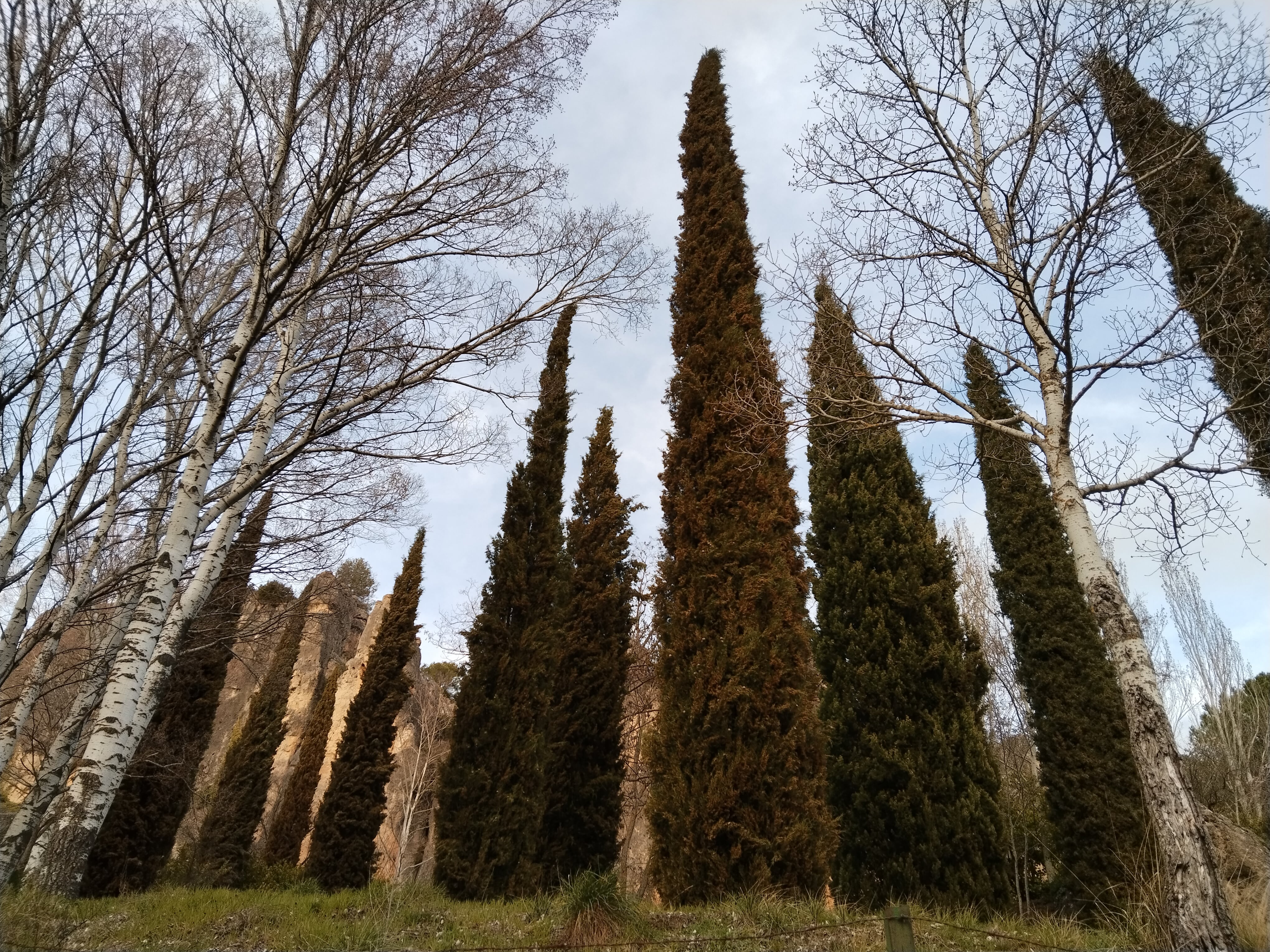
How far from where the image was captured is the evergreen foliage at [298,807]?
17.2m

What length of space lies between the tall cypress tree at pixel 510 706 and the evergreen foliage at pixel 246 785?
5.09 meters

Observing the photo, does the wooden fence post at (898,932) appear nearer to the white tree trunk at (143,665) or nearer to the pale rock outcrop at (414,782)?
the white tree trunk at (143,665)

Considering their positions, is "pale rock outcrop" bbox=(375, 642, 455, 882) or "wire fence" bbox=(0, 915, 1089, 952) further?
"pale rock outcrop" bbox=(375, 642, 455, 882)

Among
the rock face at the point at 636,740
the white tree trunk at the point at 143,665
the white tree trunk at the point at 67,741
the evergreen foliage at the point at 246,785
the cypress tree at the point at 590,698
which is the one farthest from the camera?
the rock face at the point at 636,740

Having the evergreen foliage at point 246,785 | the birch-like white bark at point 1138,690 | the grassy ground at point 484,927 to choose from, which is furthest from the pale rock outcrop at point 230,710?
the birch-like white bark at point 1138,690

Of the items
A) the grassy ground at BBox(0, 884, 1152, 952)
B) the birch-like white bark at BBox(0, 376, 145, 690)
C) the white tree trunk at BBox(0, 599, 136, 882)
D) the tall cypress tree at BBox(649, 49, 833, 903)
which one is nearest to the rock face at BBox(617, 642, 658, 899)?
the tall cypress tree at BBox(649, 49, 833, 903)

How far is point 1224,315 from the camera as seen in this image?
4082mm

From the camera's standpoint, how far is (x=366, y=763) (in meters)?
12.5

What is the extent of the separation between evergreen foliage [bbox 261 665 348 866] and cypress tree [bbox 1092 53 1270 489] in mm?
19944

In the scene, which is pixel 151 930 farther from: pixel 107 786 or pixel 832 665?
pixel 832 665

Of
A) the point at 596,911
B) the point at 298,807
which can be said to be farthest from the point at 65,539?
the point at 298,807

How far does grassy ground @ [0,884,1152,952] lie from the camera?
13.0 ft

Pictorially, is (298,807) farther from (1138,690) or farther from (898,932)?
(1138,690)

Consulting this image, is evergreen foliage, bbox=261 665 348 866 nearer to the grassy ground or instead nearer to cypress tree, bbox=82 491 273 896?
cypress tree, bbox=82 491 273 896
